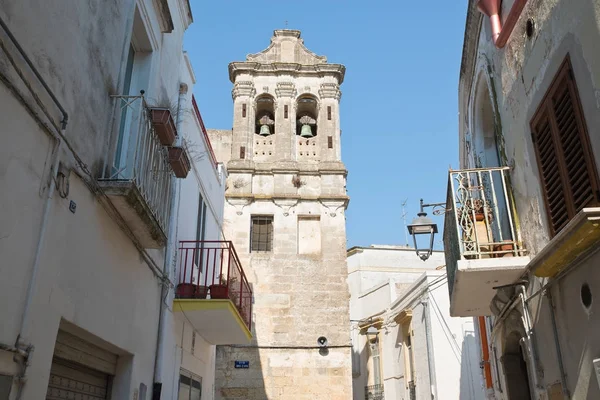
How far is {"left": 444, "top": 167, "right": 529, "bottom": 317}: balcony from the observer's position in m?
5.95

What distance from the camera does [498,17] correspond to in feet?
21.4

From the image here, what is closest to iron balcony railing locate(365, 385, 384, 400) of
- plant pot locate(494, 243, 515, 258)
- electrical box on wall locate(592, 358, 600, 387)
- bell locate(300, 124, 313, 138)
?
bell locate(300, 124, 313, 138)

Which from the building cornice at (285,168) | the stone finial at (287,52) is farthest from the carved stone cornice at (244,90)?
the building cornice at (285,168)

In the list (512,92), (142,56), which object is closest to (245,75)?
(142,56)

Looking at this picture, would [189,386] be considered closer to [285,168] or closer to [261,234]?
[261,234]

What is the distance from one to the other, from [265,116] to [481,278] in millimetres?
15003

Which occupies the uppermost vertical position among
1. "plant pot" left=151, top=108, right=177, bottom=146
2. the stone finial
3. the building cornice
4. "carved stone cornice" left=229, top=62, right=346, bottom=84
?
the stone finial

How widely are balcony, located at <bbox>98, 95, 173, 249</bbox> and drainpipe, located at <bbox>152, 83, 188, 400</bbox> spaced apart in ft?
4.37

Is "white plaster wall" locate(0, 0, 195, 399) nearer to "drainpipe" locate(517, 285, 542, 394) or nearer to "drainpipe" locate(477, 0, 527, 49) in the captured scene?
"drainpipe" locate(477, 0, 527, 49)

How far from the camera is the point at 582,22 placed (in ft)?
14.2

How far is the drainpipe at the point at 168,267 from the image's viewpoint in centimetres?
676

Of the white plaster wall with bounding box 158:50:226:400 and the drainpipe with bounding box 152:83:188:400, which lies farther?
the white plaster wall with bounding box 158:50:226:400

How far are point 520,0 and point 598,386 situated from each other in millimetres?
3689

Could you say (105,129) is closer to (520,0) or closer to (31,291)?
(31,291)
